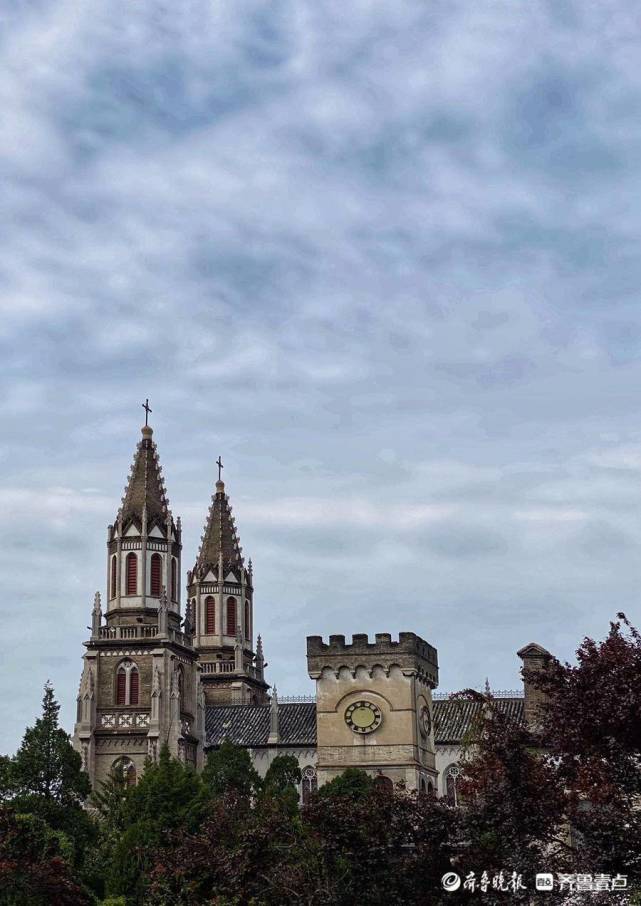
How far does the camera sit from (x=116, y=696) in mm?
74438

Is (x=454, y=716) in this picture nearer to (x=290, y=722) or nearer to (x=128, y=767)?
(x=290, y=722)

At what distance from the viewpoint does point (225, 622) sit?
9312 cm

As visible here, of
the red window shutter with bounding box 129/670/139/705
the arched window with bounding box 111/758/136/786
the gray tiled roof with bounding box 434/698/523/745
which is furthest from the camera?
the gray tiled roof with bounding box 434/698/523/745

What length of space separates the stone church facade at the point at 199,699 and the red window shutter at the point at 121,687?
6 centimetres

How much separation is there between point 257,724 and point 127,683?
32.8 ft

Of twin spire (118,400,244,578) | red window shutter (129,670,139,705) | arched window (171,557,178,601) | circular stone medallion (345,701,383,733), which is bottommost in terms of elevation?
circular stone medallion (345,701,383,733)

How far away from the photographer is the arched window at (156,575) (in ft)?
253

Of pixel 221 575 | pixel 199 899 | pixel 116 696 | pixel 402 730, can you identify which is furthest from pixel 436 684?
pixel 199 899

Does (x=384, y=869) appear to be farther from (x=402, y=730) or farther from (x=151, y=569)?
(x=151, y=569)

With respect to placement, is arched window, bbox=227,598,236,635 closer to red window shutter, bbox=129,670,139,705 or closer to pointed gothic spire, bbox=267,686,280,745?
pointed gothic spire, bbox=267,686,280,745

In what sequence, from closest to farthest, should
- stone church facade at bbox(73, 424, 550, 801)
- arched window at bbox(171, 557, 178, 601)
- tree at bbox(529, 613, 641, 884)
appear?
tree at bbox(529, 613, 641, 884)
stone church facade at bbox(73, 424, 550, 801)
arched window at bbox(171, 557, 178, 601)

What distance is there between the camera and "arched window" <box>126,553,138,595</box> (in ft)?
253

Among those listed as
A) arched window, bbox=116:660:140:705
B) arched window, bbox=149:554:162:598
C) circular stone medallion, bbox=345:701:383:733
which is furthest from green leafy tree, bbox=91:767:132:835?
arched window, bbox=149:554:162:598

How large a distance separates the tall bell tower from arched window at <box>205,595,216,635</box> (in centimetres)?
1426
